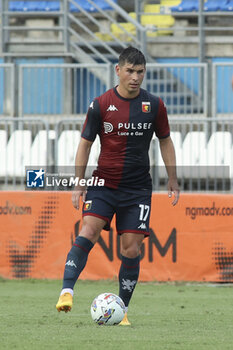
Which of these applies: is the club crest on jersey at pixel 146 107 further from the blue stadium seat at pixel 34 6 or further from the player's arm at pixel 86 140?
the blue stadium seat at pixel 34 6

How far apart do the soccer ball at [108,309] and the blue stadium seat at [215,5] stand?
1282 centimetres

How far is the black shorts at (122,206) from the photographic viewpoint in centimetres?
727

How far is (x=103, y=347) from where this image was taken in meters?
5.90

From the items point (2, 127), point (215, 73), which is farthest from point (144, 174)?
point (215, 73)

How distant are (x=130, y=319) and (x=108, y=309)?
3.09ft

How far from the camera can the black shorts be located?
286 inches

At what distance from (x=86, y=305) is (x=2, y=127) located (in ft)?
19.2

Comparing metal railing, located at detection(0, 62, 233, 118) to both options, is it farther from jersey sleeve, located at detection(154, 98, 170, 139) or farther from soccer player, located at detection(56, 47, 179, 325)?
soccer player, located at detection(56, 47, 179, 325)

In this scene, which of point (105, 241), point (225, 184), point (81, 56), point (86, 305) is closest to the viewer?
point (86, 305)

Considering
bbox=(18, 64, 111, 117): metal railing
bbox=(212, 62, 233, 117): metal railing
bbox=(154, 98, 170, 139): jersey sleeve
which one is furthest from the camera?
bbox=(18, 64, 111, 117): metal railing

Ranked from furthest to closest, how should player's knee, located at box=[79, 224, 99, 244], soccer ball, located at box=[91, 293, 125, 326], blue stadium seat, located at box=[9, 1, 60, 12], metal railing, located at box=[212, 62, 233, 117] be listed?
1. blue stadium seat, located at box=[9, 1, 60, 12]
2. metal railing, located at box=[212, 62, 233, 117]
3. player's knee, located at box=[79, 224, 99, 244]
4. soccer ball, located at box=[91, 293, 125, 326]

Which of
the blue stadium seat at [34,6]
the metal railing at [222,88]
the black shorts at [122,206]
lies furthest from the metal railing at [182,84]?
the black shorts at [122,206]

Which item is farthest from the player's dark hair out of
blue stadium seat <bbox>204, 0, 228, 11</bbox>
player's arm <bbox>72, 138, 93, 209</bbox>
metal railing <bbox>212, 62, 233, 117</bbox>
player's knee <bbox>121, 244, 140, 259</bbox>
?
blue stadium seat <bbox>204, 0, 228, 11</bbox>

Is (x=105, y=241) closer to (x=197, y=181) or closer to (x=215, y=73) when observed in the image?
(x=197, y=181)
